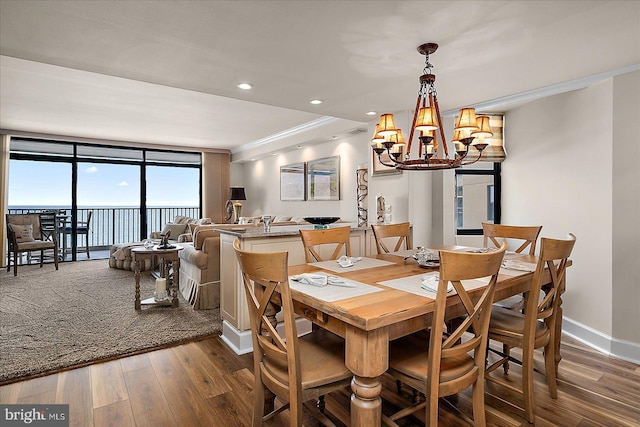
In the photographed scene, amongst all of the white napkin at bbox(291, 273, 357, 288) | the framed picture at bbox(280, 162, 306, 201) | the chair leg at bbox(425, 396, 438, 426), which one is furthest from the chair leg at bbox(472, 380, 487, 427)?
the framed picture at bbox(280, 162, 306, 201)

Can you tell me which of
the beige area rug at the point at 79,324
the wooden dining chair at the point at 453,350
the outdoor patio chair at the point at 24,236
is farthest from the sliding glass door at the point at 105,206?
the wooden dining chair at the point at 453,350

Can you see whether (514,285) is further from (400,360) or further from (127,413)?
(127,413)

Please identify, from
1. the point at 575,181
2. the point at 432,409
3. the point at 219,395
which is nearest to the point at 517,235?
the point at 575,181

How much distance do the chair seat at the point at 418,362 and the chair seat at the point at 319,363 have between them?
249 millimetres

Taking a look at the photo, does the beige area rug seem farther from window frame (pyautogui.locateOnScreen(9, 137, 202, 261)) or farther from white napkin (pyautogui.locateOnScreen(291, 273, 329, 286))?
window frame (pyautogui.locateOnScreen(9, 137, 202, 261))

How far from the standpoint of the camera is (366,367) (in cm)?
126

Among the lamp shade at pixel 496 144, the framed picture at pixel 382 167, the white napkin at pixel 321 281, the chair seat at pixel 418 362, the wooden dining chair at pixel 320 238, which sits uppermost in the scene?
the lamp shade at pixel 496 144

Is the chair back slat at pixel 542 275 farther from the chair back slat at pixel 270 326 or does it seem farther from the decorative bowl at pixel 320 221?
the decorative bowl at pixel 320 221

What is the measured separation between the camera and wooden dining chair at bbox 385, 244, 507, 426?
1.31 metres

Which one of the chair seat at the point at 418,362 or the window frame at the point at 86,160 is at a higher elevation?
the window frame at the point at 86,160

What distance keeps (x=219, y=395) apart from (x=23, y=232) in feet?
18.1

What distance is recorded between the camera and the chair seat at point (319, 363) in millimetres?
1405

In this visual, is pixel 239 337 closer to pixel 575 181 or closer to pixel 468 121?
pixel 468 121

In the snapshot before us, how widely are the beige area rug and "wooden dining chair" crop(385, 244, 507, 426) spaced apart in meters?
2.13
